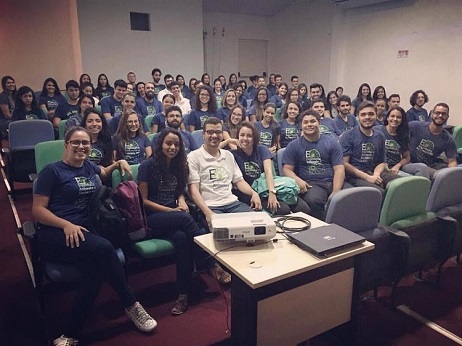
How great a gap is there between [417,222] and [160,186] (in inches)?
66.6

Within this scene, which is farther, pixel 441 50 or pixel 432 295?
pixel 441 50

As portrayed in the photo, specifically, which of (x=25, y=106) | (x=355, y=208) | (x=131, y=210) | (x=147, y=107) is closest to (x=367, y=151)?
(x=355, y=208)

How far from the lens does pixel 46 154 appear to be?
324 centimetres

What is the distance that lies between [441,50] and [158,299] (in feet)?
23.9

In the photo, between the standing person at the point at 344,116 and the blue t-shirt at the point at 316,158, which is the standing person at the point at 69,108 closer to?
the blue t-shirt at the point at 316,158

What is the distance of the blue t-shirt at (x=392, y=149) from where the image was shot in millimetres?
4035

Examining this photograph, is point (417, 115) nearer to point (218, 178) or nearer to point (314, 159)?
point (314, 159)

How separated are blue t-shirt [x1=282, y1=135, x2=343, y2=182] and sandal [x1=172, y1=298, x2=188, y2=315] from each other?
5.06 ft

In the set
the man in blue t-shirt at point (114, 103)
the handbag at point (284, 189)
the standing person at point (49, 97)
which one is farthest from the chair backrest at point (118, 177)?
the standing person at point (49, 97)

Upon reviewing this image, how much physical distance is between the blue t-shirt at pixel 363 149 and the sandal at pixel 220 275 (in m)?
1.68

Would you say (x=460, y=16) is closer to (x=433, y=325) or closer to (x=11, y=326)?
(x=433, y=325)

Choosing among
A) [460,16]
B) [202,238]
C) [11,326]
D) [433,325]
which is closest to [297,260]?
[202,238]

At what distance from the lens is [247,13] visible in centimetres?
1105

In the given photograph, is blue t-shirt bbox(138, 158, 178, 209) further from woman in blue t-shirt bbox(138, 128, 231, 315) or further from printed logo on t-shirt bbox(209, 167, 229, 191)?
printed logo on t-shirt bbox(209, 167, 229, 191)
